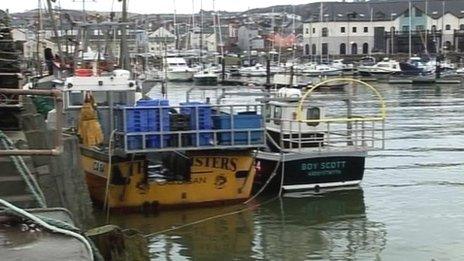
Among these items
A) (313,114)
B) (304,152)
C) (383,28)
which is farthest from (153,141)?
(383,28)

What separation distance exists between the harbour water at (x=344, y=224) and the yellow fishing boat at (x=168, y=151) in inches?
18.7

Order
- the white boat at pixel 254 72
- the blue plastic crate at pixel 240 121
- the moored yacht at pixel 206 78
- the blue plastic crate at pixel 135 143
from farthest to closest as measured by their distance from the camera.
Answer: the white boat at pixel 254 72 → the moored yacht at pixel 206 78 → the blue plastic crate at pixel 240 121 → the blue plastic crate at pixel 135 143

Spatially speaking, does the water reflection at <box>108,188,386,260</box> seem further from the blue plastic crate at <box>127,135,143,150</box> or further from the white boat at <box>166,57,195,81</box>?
the white boat at <box>166,57,195,81</box>

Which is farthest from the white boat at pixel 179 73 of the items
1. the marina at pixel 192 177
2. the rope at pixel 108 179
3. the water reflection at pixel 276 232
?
the rope at pixel 108 179

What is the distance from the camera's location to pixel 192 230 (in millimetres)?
15617

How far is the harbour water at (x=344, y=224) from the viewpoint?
13867mm

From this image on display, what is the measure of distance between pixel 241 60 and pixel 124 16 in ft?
352

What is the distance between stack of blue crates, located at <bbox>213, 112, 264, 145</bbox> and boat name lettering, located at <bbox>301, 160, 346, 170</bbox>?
2705 mm

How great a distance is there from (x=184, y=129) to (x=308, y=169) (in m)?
4.38

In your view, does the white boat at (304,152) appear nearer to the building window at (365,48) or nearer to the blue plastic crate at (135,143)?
the blue plastic crate at (135,143)

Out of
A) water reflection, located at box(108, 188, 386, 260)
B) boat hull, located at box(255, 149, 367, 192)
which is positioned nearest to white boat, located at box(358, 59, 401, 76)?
boat hull, located at box(255, 149, 367, 192)

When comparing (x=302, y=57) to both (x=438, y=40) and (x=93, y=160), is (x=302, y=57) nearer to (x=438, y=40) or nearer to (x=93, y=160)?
(x=438, y=40)

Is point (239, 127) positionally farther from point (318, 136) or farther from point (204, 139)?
point (318, 136)

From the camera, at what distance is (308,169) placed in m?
19.7
